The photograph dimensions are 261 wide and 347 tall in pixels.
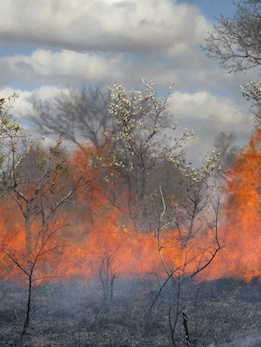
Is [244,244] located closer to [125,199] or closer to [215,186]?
[215,186]

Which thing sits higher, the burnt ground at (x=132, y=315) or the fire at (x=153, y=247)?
the fire at (x=153, y=247)

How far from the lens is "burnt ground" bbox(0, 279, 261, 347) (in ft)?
62.4

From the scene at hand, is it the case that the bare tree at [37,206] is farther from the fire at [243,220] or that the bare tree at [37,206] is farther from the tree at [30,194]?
the fire at [243,220]

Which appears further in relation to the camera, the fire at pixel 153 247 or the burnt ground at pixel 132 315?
the fire at pixel 153 247

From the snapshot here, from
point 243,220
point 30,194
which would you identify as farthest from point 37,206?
point 243,220

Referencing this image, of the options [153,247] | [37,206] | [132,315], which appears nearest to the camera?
[132,315]

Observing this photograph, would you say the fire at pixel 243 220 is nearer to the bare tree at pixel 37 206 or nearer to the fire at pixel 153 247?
the fire at pixel 153 247

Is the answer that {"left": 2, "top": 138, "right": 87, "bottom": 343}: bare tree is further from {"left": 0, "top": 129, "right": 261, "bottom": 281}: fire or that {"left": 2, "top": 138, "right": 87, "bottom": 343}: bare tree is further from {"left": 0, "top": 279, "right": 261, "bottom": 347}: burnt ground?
{"left": 0, "top": 279, "right": 261, "bottom": 347}: burnt ground

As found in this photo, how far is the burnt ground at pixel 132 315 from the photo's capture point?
749 inches

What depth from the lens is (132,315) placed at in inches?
907

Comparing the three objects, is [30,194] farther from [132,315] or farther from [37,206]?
[132,315]

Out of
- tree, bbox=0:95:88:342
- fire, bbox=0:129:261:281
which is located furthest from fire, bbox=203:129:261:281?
tree, bbox=0:95:88:342

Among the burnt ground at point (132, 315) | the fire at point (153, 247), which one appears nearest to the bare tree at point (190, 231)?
the fire at point (153, 247)

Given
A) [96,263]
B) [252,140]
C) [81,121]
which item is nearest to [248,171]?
[252,140]
